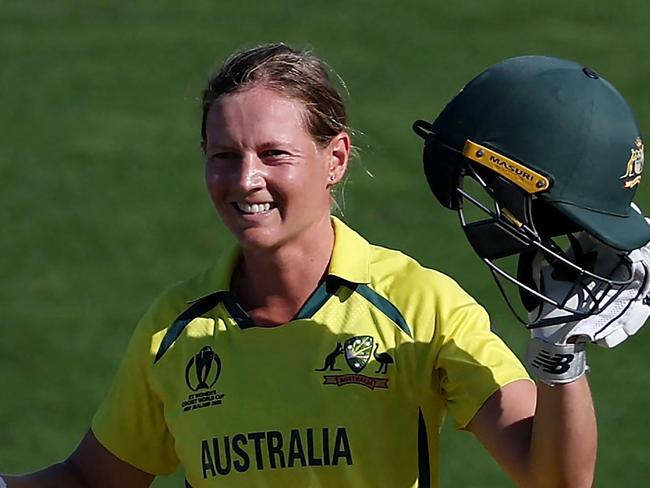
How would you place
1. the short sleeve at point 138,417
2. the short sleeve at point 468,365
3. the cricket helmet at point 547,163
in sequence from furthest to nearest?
the short sleeve at point 138,417
the short sleeve at point 468,365
the cricket helmet at point 547,163

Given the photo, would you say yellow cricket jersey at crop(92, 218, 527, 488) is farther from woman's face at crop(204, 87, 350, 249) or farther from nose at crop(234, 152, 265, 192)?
nose at crop(234, 152, 265, 192)

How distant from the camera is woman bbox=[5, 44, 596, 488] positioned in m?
3.04

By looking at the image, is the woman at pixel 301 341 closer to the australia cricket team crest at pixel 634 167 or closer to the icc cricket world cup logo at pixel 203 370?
the icc cricket world cup logo at pixel 203 370

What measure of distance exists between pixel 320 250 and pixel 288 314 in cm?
15

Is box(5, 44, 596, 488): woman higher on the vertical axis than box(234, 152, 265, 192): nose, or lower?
lower

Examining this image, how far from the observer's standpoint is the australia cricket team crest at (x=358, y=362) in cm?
308

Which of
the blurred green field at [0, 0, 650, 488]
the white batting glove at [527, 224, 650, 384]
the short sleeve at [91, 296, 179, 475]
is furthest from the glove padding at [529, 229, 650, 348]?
the blurred green field at [0, 0, 650, 488]

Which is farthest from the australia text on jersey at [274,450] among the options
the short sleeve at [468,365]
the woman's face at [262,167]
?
the woman's face at [262,167]

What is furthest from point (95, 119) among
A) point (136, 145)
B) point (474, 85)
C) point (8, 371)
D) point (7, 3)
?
point (474, 85)

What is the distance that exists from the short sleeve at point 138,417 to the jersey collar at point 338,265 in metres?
0.13

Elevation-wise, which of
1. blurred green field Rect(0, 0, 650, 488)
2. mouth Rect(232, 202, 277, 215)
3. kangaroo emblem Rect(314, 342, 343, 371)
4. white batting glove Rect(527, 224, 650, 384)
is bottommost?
blurred green field Rect(0, 0, 650, 488)

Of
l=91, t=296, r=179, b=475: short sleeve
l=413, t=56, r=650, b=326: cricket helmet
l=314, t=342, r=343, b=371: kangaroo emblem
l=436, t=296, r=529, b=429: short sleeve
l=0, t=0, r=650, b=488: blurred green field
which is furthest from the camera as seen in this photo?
l=0, t=0, r=650, b=488: blurred green field

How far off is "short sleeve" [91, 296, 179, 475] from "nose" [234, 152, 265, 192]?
0.45 m

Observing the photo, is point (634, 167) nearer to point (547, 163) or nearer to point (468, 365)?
point (547, 163)
